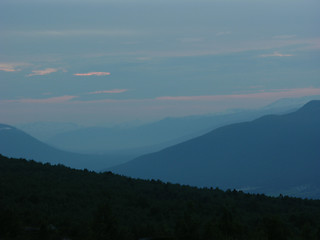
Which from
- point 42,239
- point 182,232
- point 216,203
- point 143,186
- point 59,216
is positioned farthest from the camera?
point 143,186

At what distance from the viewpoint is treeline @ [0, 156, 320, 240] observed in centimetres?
2597

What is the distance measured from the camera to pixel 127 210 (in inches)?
1438

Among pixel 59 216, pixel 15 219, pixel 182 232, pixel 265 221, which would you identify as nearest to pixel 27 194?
pixel 59 216

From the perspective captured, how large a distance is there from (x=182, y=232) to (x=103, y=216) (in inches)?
178

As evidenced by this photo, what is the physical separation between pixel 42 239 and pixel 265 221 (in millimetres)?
12883

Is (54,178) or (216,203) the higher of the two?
(54,178)

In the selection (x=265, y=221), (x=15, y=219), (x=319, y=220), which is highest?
(x=15, y=219)

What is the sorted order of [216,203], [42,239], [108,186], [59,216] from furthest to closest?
[108,186], [216,203], [59,216], [42,239]

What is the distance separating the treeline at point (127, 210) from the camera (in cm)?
2597

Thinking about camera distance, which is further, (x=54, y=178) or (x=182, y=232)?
(x=54, y=178)

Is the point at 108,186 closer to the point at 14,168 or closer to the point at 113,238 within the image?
the point at 14,168

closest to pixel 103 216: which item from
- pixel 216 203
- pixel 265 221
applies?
pixel 265 221

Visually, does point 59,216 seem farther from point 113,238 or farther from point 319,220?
point 319,220

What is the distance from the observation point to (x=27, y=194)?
123ft
